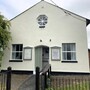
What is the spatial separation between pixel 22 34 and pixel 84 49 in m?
6.27

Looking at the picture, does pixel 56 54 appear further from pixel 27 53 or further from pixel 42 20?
pixel 42 20

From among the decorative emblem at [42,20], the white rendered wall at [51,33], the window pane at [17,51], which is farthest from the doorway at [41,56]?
the decorative emblem at [42,20]

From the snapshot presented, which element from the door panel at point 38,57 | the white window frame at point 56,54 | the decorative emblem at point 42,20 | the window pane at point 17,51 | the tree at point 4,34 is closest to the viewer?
the tree at point 4,34

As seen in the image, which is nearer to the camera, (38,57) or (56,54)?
(56,54)

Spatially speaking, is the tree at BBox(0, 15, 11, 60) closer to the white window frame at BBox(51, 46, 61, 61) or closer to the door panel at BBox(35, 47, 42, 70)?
the door panel at BBox(35, 47, 42, 70)

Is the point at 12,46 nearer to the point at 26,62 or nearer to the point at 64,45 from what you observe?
the point at 26,62

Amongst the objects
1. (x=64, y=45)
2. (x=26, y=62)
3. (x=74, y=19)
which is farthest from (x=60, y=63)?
(x=74, y=19)

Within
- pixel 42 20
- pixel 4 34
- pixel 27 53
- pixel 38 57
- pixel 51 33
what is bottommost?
pixel 38 57

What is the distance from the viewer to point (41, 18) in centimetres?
1808

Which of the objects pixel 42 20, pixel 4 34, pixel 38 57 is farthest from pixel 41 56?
pixel 4 34

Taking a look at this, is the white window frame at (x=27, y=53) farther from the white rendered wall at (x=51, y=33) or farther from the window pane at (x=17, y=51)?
the window pane at (x=17, y=51)

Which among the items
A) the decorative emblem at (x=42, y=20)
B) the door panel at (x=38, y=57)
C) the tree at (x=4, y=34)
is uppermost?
the decorative emblem at (x=42, y=20)

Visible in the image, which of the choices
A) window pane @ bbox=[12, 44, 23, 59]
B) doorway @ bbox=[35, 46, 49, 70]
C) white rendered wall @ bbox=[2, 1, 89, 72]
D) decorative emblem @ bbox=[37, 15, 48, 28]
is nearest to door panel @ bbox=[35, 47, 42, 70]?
doorway @ bbox=[35, 46, 49, 70]

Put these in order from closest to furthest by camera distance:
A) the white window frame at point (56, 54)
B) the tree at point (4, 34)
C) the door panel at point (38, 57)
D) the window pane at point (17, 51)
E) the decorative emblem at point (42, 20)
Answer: the tree at point (4, 34) → the white window frame at point (56, 54) → the door panel at point (38, 57) → the decorative emblem at point (42, 20) → the window pane at point (17, 51)
